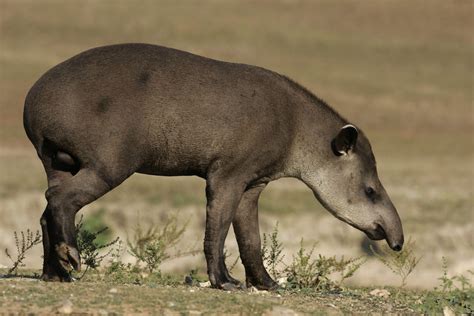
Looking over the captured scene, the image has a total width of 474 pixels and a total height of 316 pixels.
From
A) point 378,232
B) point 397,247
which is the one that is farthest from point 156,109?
point 397,247

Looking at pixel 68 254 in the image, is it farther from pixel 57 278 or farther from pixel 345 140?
pixel 345 140

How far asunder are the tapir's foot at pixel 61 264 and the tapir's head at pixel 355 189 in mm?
2952

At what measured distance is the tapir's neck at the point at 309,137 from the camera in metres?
12.4

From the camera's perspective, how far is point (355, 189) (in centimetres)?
1270

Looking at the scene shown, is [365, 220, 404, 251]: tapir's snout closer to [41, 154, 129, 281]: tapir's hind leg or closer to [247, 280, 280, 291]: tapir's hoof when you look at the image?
[247, 280, 280, 291]: tapir's hoof

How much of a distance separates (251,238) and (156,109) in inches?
84.6

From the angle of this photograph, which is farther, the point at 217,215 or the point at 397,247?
the point at 397,247

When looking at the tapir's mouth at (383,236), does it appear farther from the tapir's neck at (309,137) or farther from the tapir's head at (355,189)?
the tapir's neck at (309,137)

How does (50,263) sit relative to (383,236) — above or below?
below

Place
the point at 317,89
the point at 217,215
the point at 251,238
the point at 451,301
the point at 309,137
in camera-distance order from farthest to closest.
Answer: the point at 317,89, the point at 251,238, the point at 309,137, the point at 451,301, the point at 217,215

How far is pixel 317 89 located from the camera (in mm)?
48000

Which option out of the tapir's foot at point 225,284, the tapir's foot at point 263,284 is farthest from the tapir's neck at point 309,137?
the tapir's foot at point 225,284

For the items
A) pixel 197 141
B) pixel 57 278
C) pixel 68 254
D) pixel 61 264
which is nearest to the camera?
pixel 68 254

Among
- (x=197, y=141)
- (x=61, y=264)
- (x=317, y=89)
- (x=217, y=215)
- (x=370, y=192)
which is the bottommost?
(x=61, y=264)
